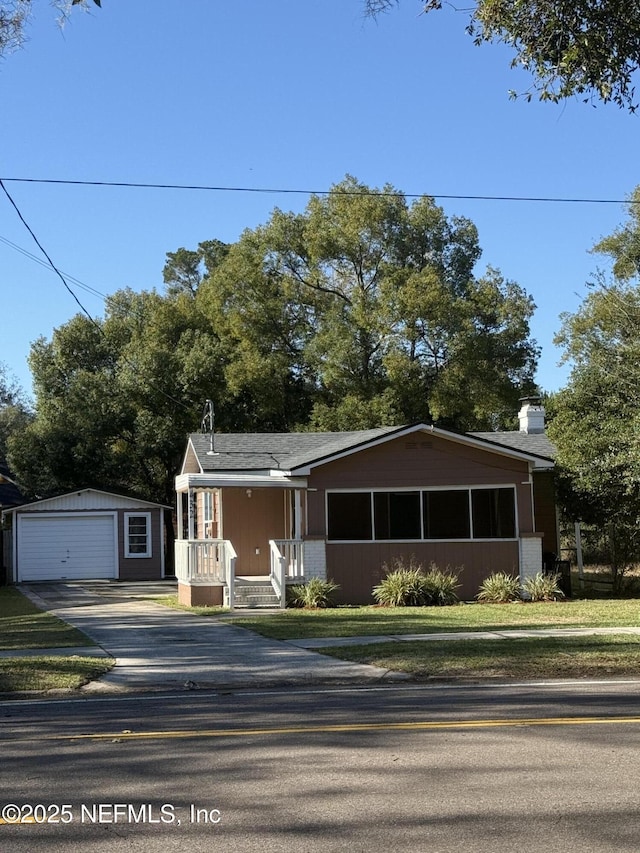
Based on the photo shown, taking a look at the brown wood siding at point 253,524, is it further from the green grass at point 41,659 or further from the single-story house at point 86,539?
the single-story house at point 86,539

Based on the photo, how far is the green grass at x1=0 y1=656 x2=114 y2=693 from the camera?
1198 cm

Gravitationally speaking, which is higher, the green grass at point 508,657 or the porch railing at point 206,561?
the porch railing at point 206,561

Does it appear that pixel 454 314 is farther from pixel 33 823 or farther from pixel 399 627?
pixel 33 823

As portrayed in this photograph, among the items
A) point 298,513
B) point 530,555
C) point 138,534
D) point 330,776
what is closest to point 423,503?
point 530,555

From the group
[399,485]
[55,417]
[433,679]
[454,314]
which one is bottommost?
[433,679]

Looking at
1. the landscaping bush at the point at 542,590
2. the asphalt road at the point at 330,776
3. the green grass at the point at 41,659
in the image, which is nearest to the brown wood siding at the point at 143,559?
the green grass at the point at 41,659

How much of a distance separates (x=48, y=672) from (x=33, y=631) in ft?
17.7

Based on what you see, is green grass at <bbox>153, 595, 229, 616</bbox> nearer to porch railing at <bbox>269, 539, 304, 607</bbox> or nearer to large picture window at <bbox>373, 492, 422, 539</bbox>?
porch railing at <bbox>269, 539, 304, 607</bbox>

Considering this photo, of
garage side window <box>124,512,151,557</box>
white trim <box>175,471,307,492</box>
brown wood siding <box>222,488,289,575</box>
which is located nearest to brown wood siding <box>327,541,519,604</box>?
white trim <box>175,471,307,492</box>

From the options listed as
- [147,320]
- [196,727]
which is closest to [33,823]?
[196,727]

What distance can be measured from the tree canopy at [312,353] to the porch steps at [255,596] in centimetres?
1548

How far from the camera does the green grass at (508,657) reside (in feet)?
40.7

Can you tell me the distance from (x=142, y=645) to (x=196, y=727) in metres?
7.06

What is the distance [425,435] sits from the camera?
24125 mm
